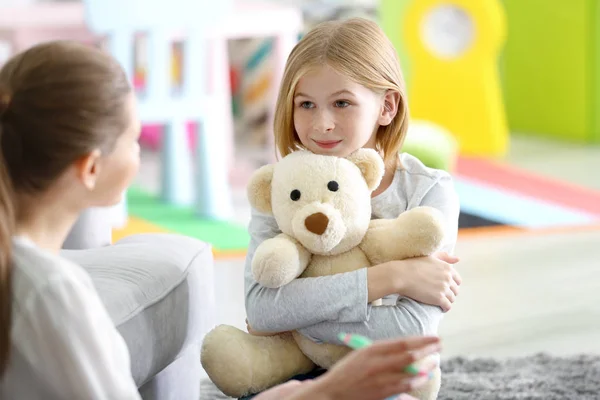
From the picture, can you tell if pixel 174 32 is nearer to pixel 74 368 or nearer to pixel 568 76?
pixel 568 76

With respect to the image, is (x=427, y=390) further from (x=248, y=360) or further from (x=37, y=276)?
(x=37, y=276)

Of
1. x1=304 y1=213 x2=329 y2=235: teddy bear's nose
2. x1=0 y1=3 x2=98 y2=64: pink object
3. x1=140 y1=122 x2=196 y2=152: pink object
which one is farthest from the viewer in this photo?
x1=140 y1=122 x2=196 y2=152: pink object

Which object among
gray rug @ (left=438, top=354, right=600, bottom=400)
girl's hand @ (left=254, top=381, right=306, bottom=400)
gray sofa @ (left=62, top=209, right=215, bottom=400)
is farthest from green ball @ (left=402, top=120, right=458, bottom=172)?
girl's hand @ (left=254, top=381, right=306, bottom=400)

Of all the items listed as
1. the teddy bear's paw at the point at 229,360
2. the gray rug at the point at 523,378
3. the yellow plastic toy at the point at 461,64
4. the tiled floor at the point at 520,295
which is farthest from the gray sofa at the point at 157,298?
the yellow plastic toy at the point at 461,64

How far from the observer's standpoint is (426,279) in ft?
4.98

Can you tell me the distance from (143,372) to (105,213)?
0.49 meters

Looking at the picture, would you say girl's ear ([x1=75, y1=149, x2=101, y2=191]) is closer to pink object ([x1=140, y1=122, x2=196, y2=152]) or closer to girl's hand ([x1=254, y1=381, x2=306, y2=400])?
girl's hand ([x1=254, y1=381, x2=306, y2=400])

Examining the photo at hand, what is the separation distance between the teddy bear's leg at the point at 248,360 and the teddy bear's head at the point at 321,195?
182 millimetres

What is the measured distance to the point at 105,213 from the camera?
1.94 meters

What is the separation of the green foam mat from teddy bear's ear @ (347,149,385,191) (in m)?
1.62

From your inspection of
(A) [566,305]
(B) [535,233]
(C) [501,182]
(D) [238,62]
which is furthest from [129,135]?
(D) [238,62]

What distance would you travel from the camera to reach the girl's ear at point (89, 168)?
44.6 inches

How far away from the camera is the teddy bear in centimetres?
149

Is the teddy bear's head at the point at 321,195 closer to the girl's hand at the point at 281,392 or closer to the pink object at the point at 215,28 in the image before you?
the girl's hand at the point at 281,392
